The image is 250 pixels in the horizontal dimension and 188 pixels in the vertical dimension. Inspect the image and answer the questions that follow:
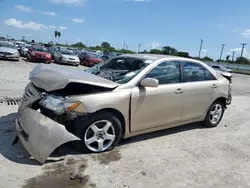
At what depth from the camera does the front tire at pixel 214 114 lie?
211 inches

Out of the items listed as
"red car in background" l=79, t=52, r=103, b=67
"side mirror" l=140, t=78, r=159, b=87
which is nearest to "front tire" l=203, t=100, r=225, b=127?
"side mirror" l=140, t=78, r=159, b=87

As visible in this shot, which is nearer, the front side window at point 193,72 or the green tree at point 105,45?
the front side window at point 193,72

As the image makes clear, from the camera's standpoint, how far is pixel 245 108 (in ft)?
27.1

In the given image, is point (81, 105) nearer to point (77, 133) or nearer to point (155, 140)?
point (77, 133)

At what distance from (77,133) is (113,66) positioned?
1771 millimetres

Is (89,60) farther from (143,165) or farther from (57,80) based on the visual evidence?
(143,165)

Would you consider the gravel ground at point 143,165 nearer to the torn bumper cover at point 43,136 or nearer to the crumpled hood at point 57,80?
the torn bumper cover at point 43,136

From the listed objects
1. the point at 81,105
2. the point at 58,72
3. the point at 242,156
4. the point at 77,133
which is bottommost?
the point at 242,156

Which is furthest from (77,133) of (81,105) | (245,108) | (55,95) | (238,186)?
(245,108)

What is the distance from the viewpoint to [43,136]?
314 centimetres

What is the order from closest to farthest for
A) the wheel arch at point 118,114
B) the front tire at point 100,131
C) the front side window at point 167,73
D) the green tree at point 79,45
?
1. the front tire at point 100,131
2. the wheel arch at point 118,114
3. the front side window at point 167,73
4. the green tree at point 79,45

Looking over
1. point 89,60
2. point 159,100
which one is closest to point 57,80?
point 159,100

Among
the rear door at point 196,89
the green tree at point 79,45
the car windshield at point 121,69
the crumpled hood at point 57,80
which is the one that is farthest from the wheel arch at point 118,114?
the green tree at point 79,45

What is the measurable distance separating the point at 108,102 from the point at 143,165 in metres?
1.08
